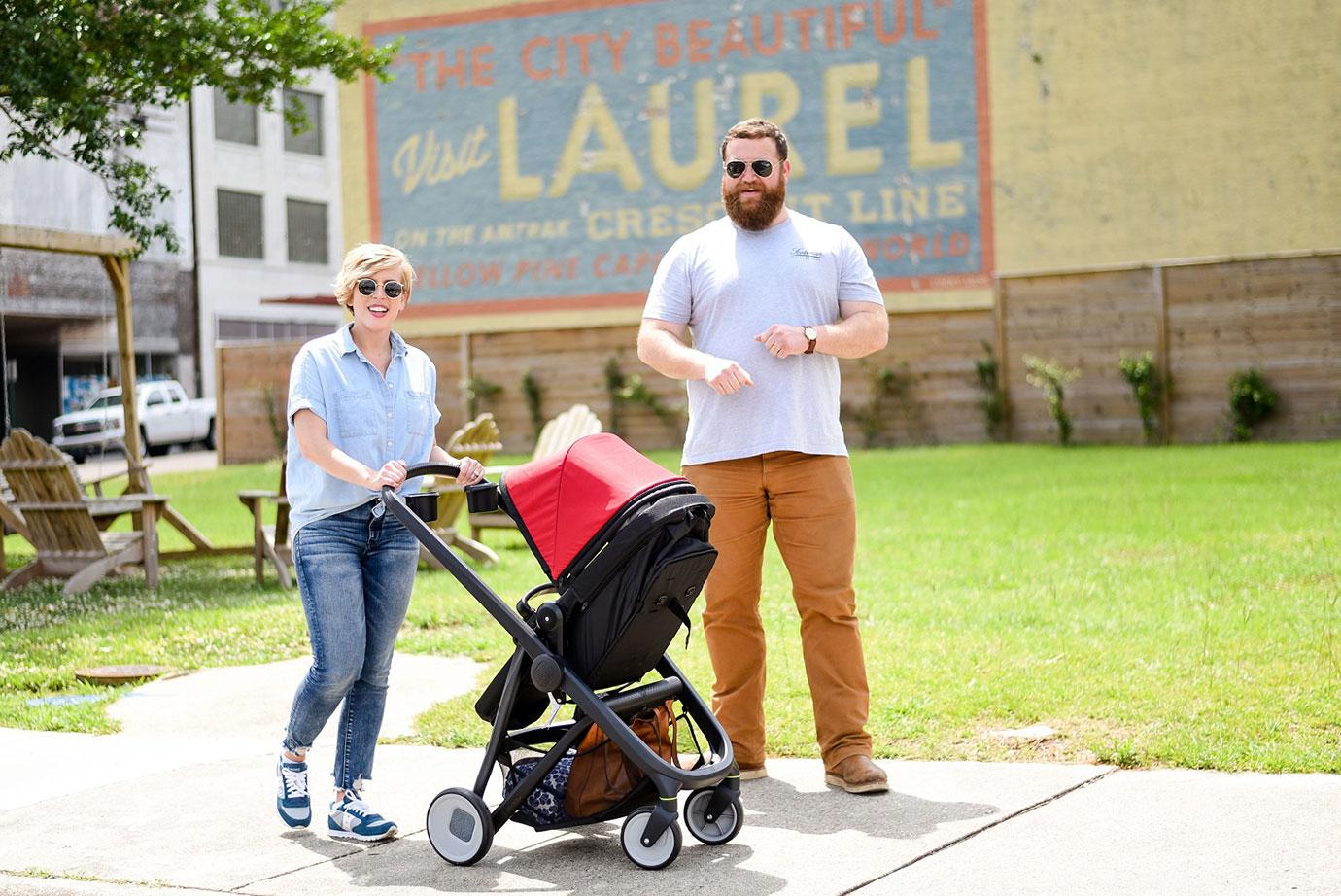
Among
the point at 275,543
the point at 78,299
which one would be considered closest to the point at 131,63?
the point at 275,543

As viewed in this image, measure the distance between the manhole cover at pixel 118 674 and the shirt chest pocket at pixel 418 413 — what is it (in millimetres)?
3778

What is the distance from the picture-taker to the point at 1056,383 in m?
22.3

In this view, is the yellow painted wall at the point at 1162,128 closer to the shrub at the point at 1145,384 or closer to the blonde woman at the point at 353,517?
the shrub at the point at 1145,384

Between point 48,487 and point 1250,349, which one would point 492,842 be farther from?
point 1250,349

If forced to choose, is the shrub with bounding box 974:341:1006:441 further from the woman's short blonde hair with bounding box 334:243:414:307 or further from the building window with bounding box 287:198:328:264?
the building window with bounding box 287:198:328:264

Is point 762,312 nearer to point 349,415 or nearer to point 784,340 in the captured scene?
point 784,340

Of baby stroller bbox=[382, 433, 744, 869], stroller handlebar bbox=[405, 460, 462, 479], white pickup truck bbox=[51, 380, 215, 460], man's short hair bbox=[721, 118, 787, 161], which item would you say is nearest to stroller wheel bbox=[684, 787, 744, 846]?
baby stroller bbox=[382, 433, 744, 869]

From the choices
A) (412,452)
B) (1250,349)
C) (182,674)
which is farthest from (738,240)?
(1250,349)

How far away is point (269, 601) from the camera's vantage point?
10.9 m

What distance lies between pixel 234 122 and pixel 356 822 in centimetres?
4273

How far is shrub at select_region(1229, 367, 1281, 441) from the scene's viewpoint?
68.6 feet

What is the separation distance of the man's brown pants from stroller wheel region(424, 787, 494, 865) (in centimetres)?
114

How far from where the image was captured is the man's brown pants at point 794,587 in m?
5.45

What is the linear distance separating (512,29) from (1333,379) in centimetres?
1545
